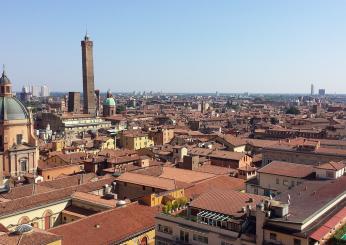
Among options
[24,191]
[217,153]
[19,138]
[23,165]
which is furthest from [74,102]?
[24,191]

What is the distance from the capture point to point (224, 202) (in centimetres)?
2948

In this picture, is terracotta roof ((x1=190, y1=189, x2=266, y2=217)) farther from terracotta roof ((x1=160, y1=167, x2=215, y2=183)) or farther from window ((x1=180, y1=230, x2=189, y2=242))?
terracotta roof ((x1=160, y1=167, x2=215, y2=183))

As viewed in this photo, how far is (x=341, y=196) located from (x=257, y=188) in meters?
13.6

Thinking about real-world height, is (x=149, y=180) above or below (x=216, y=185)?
above

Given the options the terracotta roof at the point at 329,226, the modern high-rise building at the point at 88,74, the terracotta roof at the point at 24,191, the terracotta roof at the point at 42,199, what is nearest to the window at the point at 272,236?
the terracotta roof at the point at 329,226

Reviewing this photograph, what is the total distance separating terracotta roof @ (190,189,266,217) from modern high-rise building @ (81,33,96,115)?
128 meters

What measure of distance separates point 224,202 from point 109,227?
8.95 m

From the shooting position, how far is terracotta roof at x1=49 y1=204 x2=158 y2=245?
29969mm

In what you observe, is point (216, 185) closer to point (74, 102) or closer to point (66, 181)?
point (66, 181)

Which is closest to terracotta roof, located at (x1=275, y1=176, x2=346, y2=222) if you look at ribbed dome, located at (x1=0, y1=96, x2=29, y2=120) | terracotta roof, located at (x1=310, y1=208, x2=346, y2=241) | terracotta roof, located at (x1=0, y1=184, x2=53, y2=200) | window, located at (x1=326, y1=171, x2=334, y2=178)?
terracotta roof, located at (x1=310, y1=208, x2=346, y2=241)

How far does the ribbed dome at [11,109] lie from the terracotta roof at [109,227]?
3146 cm

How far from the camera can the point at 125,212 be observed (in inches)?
1356

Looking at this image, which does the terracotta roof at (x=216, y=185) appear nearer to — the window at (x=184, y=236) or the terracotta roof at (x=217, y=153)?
the window at (x=184, y=236)

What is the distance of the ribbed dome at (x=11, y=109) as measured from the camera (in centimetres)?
5925
